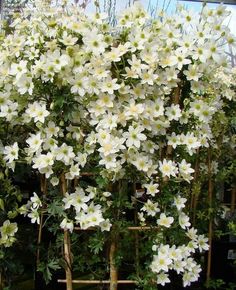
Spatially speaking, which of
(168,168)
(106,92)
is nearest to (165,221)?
(168,168)

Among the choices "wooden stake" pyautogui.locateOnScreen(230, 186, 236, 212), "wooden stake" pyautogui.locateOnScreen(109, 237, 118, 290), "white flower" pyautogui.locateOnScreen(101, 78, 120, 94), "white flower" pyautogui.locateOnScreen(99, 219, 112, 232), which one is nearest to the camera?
"white flower" pyautogui.locateOnScreen(101, 78, 120, 94)

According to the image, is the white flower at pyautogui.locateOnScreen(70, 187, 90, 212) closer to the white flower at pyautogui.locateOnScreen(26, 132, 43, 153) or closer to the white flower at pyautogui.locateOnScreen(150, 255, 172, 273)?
the white flower at pyautogui.locateOnScreen(26, 132, 43, 153)

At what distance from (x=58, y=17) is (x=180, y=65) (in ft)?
1.81

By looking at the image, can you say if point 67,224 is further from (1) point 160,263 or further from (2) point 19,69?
(2) point 19,69

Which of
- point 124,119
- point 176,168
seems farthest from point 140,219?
point 124,119

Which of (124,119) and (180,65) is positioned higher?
(180,65)

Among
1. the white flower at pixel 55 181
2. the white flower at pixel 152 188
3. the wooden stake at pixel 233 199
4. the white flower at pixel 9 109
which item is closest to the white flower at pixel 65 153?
the white flower at pixel 55 181

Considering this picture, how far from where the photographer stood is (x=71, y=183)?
230cm

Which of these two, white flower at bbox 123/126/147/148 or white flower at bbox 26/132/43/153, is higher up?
white flower at bbox 123/126/147/148

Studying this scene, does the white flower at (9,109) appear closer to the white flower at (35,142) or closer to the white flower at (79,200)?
the white flower at (35,142)

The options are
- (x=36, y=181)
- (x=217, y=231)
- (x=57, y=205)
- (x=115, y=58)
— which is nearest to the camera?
(x=115, y=58)

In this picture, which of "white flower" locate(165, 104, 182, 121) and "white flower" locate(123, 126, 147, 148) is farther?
"white flower" locate(165, 104, 182, 121)

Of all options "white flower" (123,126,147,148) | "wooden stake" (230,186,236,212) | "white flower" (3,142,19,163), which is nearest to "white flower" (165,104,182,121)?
"white flower" (123,126,147,148)

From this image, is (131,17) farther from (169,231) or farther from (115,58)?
(169,231)
